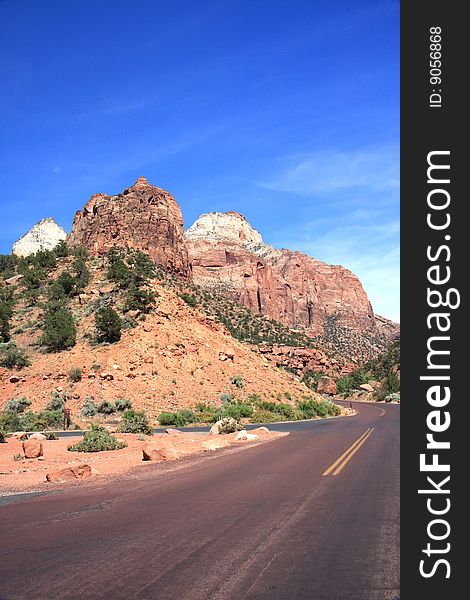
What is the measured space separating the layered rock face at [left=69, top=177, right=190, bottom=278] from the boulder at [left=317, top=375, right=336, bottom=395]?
2913 cm

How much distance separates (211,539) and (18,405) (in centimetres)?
3430

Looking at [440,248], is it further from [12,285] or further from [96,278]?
[12,285]

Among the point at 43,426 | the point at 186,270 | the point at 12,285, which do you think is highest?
the point at 186,270

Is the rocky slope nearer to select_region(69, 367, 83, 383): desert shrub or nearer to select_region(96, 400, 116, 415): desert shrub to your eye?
select_region(69, 367, 83, 383): desert shrub

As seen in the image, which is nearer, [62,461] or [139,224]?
[62,461]

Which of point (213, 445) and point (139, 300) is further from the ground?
point (139, 300)

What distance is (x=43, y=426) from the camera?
31656 mm

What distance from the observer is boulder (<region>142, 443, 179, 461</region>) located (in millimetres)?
16609

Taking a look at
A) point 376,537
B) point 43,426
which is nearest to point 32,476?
point 376,537

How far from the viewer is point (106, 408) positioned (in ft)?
A: 121

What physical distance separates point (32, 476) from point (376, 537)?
10.2 meters

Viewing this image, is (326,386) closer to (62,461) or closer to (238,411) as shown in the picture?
(238,411)

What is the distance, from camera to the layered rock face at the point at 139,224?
78.0 meters

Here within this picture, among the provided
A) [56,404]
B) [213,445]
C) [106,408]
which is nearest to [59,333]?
[56,404]
